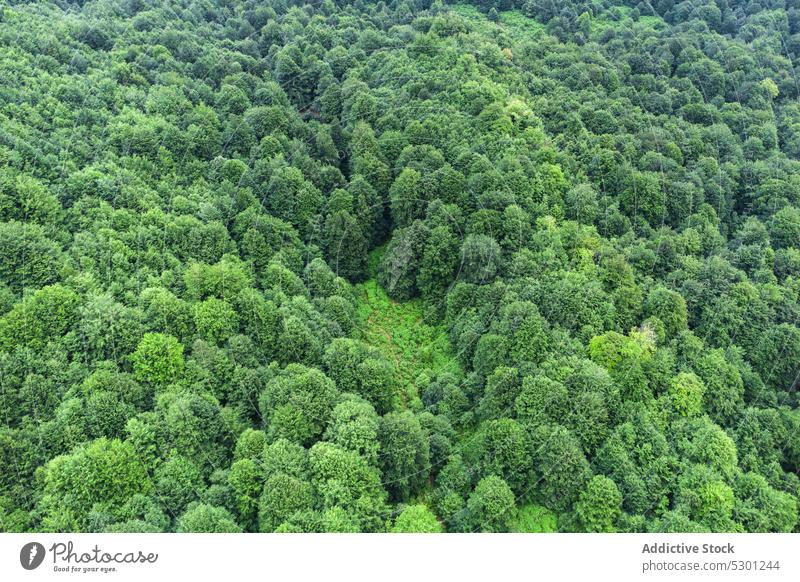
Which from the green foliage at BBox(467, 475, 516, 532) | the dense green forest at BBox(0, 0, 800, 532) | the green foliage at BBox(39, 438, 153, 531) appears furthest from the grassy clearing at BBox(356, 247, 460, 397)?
the green foliage at BBox(39, 438, 153, 531)

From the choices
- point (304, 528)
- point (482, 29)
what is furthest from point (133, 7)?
point (304, 528)

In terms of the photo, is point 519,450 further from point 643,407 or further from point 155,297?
point 155,297

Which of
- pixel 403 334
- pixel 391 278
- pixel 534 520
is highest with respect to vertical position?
pixel 391 278

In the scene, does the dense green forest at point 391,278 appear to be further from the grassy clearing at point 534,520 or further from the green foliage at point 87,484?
the grassy clearing at point 534,520
